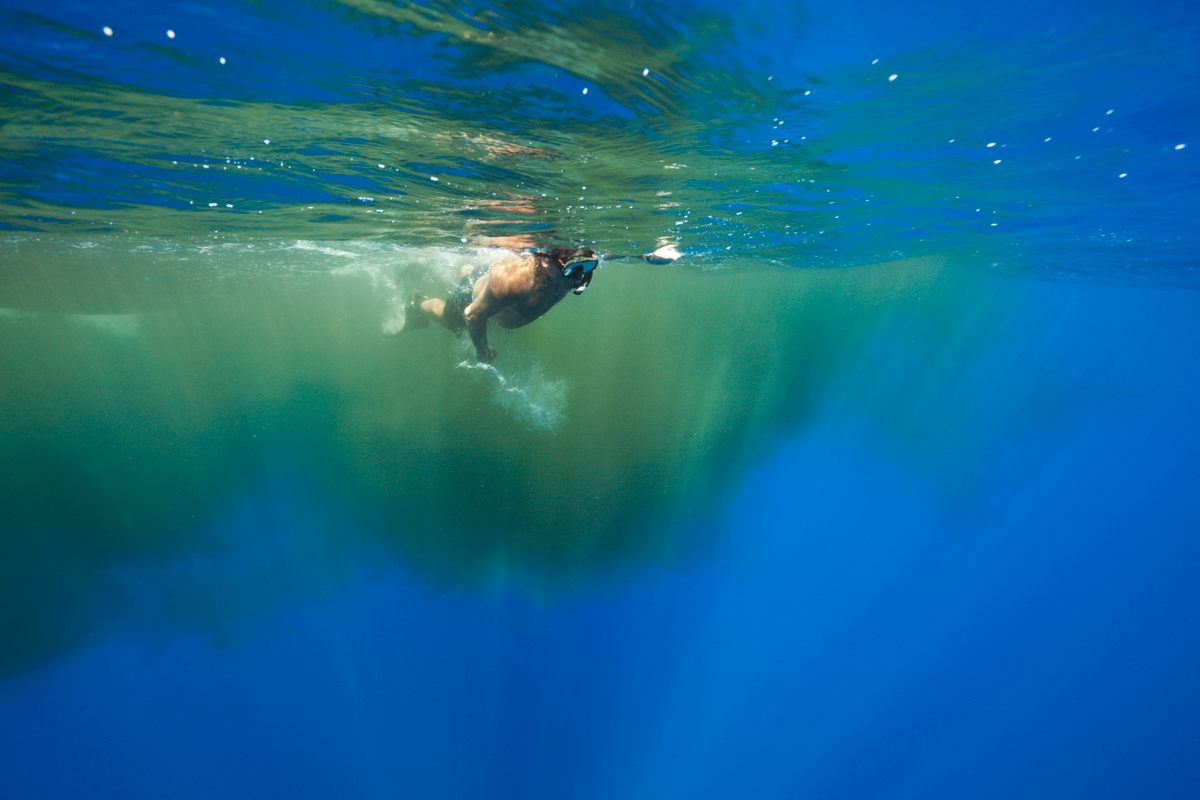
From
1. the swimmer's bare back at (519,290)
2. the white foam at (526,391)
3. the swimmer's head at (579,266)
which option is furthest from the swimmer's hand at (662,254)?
the swimmer's head at (579,266)

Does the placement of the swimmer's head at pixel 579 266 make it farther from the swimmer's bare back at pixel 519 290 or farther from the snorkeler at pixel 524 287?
the swimmer's bare back at pixel 519 290

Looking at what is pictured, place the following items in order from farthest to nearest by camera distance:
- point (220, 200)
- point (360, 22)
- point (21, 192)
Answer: point (220, 200) → point (21, 192) → point (360, 22)

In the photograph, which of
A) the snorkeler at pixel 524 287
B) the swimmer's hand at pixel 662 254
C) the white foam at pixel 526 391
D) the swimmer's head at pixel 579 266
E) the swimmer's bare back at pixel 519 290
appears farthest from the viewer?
the white foam at pixel 526 391

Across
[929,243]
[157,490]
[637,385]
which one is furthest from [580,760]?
[929,243]

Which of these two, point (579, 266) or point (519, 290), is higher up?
point (579, 266)

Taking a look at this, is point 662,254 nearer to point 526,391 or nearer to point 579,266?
point 526,391

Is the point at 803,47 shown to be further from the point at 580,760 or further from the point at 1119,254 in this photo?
the point at 1119,254

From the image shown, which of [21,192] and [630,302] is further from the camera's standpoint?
[630,302]

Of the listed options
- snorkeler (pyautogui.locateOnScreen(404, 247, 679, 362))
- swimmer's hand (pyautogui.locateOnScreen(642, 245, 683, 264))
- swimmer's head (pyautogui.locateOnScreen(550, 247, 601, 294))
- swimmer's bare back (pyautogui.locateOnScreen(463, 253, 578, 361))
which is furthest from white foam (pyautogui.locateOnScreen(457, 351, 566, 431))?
swimmer's head (pyautogui.locateOnScreen(550, 247, 601, 294))

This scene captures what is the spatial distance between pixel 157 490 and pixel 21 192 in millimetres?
12129

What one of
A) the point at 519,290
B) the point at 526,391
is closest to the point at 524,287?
the point at 519,290

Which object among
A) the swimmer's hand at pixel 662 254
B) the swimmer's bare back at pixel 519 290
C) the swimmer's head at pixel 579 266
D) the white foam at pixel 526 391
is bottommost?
the white foam at pixel 526 391

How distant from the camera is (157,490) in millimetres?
18938

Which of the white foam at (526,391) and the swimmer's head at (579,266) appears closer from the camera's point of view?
the swimmer's head at (579,266)
